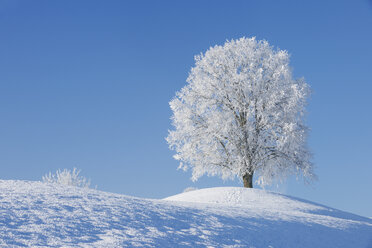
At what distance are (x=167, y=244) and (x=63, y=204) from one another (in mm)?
2804

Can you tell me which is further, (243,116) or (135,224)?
(243,116)

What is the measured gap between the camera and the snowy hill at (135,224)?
694 cm

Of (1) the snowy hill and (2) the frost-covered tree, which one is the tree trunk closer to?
(2) the frost-covered tree

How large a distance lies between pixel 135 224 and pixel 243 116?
14.8 metres

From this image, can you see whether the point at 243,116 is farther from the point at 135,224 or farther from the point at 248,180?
the point at 135,224

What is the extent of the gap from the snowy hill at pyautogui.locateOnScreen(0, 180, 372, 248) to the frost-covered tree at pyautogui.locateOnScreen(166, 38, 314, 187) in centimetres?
922

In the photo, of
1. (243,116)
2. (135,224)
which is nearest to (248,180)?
(243,116)

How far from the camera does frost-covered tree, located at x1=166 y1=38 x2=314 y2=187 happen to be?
68.9ft

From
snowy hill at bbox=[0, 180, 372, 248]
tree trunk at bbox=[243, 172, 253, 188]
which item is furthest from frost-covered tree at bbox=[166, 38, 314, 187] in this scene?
snowy hill at bbox=[0, 180, 372, 248]

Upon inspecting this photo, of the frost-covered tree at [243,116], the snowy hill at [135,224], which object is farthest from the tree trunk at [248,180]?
the snowy hill at [135,224]

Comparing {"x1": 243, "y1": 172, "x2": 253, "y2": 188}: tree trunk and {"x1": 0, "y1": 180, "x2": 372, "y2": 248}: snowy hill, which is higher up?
{"x1": 243, "y1": 172, "x2": 253, "y2": 188}: tree trunk

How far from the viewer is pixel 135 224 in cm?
799

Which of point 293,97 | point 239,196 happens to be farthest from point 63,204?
point 293,97

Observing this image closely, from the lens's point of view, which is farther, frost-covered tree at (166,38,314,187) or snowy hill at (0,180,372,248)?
frost-covered tree at (166,38,314,187)
